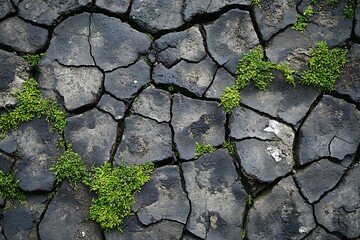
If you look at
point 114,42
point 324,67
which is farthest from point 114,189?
point 324,67

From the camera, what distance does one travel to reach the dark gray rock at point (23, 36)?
414 cm

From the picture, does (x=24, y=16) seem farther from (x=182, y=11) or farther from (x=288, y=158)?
(x=288, y=158)

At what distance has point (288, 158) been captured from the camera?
3.89 metres

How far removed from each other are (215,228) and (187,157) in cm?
54

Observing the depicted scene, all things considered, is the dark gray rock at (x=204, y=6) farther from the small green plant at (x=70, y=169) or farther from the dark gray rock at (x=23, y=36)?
the small green plant at (x=70, y=169)

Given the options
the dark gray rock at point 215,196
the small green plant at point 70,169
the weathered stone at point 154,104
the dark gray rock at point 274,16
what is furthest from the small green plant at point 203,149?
the dark gray rock at point 274,16

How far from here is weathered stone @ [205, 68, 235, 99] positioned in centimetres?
404

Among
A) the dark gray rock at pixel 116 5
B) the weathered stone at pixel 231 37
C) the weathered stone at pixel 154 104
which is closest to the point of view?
the weathered stone at pixel 154 104

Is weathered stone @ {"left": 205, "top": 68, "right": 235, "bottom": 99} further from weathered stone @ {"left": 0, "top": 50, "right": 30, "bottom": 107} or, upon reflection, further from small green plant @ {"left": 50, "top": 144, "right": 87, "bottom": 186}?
weathered stone @ {"left": 0, "top": 50, "right": 30, "bottom": 107}

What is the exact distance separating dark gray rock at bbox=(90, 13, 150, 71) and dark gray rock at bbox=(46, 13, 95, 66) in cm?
5

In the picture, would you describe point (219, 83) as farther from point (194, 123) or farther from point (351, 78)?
point (351, 78)

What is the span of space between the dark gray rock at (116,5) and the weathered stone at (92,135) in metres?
0.83

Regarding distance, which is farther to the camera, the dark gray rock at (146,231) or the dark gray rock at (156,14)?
the dark gray rock at (156,14)

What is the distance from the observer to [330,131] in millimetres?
3943
